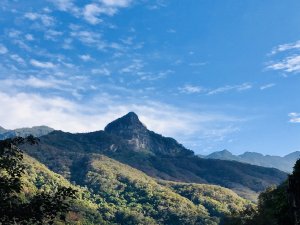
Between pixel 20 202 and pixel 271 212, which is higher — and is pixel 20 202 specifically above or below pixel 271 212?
above

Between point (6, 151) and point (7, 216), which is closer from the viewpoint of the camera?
point (7, 216)

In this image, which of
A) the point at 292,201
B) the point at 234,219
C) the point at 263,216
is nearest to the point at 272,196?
the point at 234,219

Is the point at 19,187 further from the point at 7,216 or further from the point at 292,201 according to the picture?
the point at 292,201

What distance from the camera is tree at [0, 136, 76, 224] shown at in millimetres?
18672

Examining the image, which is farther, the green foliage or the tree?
the green foliage

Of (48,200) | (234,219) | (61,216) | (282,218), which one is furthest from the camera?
(234,219)

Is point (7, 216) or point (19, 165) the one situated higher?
point (19, 165)

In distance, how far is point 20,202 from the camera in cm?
2019

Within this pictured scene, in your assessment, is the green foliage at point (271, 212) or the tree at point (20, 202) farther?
the green foliage at point (271, 212)

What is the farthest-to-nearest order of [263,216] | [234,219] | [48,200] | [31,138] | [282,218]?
[234,219] → [263,216] → [282,218] → [31,138] → [48,200]

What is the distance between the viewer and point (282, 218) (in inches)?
2837

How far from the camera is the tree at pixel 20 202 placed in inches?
735

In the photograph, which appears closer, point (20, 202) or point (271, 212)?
point (20, 202)

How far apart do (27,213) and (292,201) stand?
11.4 metres
